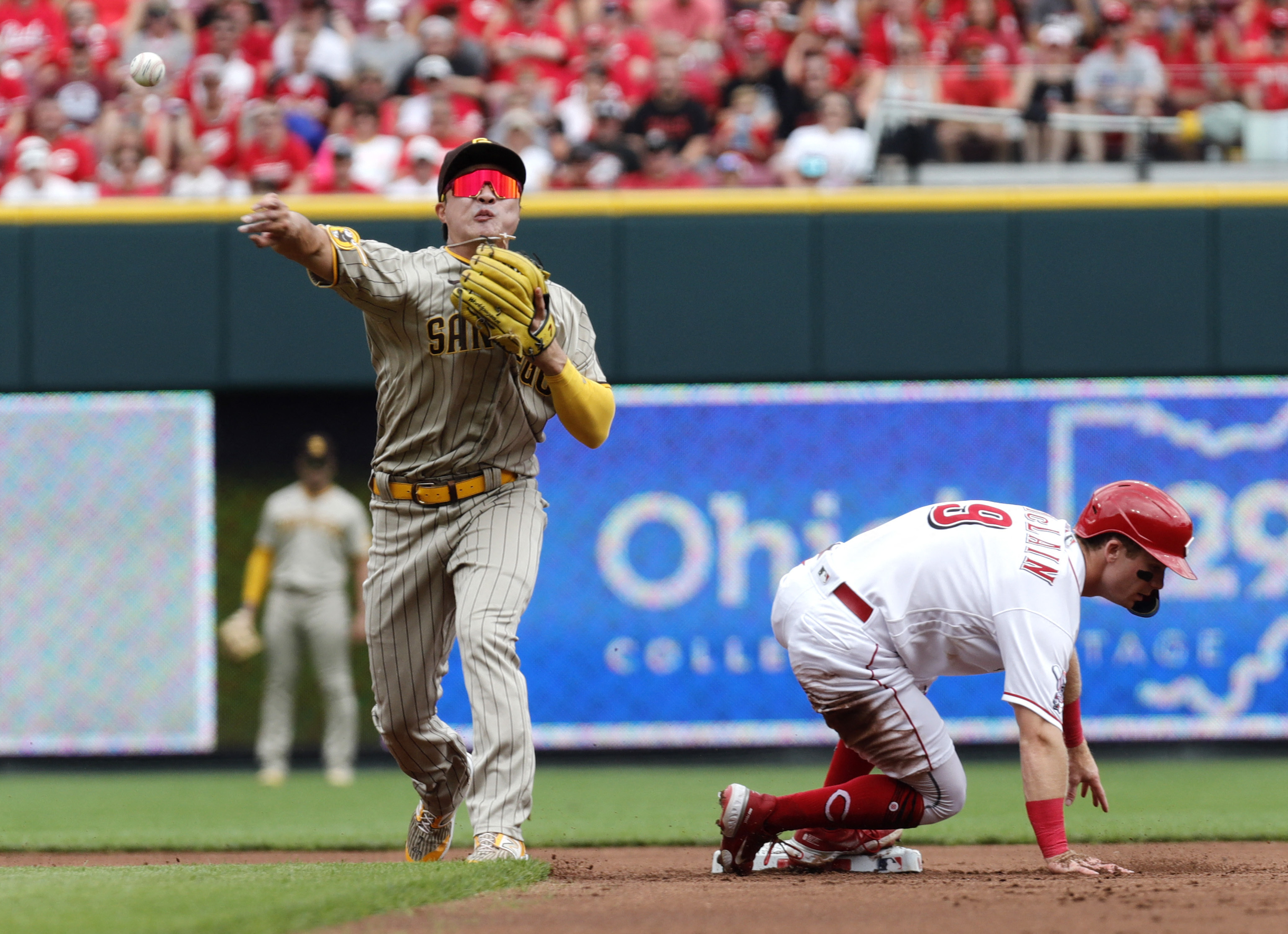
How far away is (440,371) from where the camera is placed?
4.06 metres

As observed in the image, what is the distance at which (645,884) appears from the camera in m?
3.95

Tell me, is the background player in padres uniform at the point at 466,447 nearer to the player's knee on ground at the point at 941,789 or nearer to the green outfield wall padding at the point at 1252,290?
the player's knee on ground at the point at 941,789

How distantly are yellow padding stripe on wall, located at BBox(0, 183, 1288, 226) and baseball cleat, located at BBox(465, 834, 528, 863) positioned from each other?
17.8 feet

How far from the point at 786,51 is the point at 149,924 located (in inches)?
341

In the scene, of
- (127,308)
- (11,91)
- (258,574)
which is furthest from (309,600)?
(11,91)

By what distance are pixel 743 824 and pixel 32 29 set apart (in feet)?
31.1

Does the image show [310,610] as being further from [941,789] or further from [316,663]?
[941,789]

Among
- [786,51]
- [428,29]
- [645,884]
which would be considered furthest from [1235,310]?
[645,884]

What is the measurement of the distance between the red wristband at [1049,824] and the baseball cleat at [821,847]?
60 cm

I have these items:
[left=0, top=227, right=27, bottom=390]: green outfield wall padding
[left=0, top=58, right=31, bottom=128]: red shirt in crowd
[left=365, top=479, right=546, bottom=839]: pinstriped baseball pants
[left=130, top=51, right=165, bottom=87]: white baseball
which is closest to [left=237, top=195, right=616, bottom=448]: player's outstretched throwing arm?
[left=365, top=479, right=546, bottom=839]: pinstriped baseball pants

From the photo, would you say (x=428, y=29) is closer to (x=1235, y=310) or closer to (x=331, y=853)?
(x=1235, y=310)

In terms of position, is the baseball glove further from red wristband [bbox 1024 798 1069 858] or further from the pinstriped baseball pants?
red wristband [bbox 1024 798 1069 858]

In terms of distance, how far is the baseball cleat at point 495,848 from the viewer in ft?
12.7

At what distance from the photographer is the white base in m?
4.29
